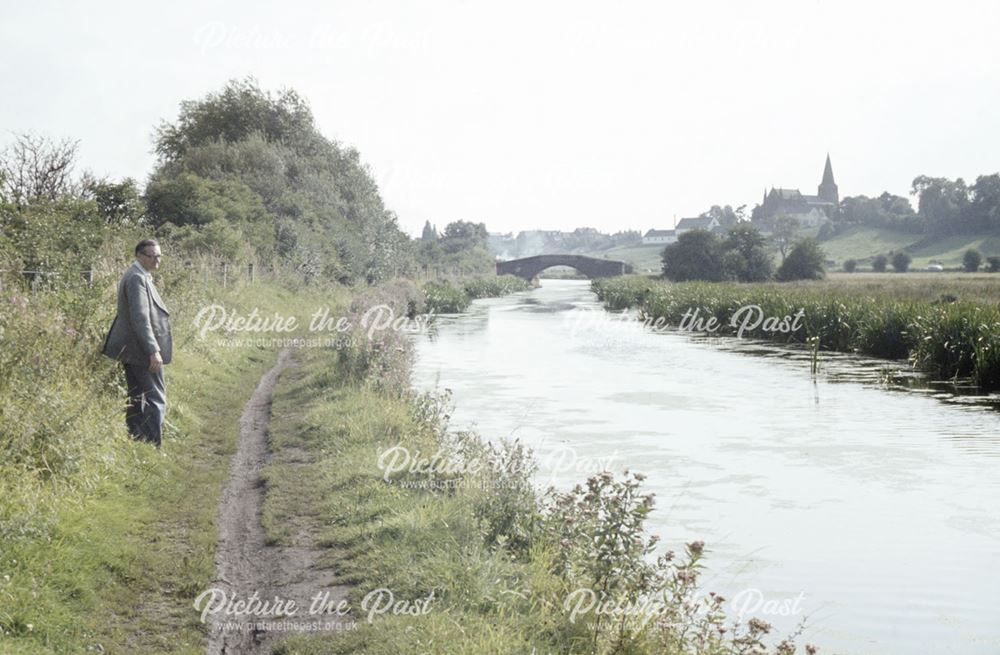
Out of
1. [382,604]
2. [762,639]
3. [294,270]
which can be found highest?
[294,270]

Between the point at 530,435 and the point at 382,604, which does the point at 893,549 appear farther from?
the point at 530,435

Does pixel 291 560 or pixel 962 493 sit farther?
pixel 962 493

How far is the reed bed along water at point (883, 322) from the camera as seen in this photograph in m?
22.8

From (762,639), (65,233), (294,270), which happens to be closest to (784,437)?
(762,639)

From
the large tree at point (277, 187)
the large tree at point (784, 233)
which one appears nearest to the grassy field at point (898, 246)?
the large tree at point (784, 233)

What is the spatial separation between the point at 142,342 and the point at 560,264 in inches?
4495

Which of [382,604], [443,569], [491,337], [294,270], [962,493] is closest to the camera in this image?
[382,604]

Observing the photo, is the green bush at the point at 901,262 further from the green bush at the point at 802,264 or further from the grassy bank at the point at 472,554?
the grassy bank at the point at 472,554

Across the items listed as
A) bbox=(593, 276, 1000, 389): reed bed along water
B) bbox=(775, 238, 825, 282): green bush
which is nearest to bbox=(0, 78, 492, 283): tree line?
bbox=(593, 276, 1000, 389): reed bed along water

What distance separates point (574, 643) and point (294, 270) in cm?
3561

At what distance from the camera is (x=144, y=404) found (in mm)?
10055

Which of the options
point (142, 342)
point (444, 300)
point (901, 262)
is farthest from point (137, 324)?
point (901, 262)

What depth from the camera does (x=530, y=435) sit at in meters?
15.3

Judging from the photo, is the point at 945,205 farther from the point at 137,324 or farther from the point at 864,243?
the point at 137,324
